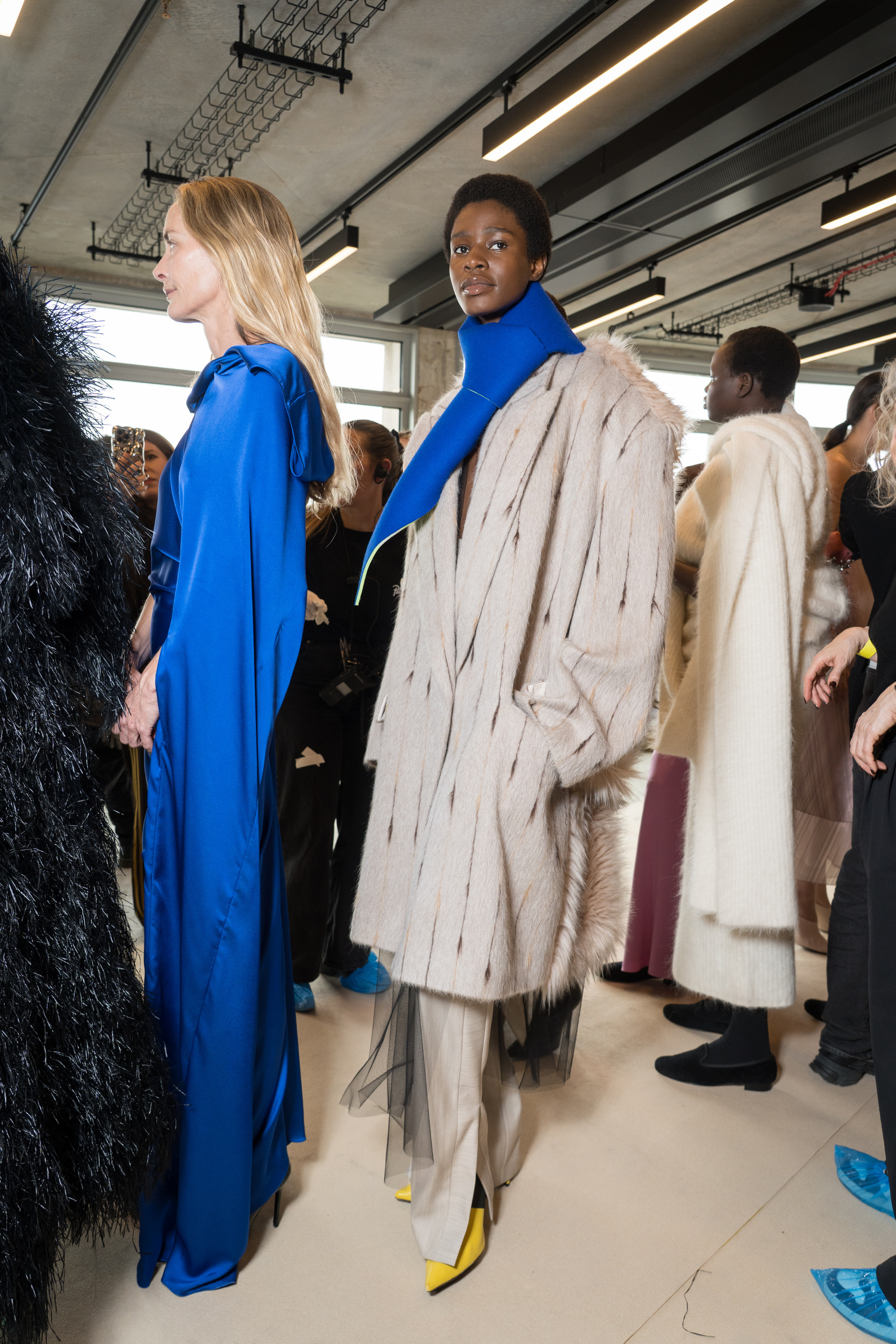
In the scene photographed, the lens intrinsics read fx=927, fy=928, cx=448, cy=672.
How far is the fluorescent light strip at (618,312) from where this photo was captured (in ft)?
27.1

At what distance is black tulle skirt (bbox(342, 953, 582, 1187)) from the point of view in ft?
5.00

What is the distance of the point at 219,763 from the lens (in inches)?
55.3

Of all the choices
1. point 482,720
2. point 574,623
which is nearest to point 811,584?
point 574,623

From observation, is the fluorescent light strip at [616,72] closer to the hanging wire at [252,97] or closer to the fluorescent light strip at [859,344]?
the hanging wire at [252,97]

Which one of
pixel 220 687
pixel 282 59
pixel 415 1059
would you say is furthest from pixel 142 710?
pixel 282 59

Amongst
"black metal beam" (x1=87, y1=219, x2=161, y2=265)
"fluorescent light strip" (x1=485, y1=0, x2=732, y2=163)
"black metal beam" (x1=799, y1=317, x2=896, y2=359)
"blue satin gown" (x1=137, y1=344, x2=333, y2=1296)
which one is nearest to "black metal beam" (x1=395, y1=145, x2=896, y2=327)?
"black metal beam" (x1=799, y1=317, x2=896, y2=359)

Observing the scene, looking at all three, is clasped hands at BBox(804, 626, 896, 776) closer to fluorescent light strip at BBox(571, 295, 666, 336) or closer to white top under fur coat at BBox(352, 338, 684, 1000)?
white top under fur coat at BBox(352, 338, 684, 1000)

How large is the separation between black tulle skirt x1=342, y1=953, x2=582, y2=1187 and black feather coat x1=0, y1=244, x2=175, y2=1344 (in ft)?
1.46

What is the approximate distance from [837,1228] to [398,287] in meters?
9.04

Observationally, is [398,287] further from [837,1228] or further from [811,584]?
[837,1228]

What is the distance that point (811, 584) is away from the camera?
229 centimetres

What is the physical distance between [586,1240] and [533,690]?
1.01m

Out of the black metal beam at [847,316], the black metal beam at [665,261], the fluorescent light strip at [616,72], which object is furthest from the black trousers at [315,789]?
the black metal beam at [847,316]

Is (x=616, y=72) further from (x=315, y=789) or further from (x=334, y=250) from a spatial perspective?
(x=315, y=789)
